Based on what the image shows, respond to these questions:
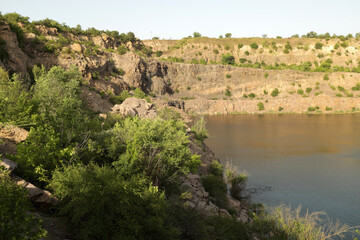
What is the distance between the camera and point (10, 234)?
18.3ft

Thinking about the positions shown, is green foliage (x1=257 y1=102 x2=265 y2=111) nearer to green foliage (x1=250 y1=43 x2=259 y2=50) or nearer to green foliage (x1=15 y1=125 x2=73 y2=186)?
green foliage (x1=250 y1=43 x2=259 y2=50)

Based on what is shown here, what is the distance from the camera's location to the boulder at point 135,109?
88.8 feet

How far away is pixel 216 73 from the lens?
7462 cm

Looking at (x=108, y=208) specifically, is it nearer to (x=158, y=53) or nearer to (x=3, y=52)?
(x=3, y=52)

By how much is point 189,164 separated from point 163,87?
168ft

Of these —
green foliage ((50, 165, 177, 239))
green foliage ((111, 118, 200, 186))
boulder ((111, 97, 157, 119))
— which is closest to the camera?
green foliage ((50, 165, 177, 239))

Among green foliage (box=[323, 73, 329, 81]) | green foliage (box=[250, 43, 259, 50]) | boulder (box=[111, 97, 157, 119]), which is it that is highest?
green foliage (box=[250, 43, 259, 50])

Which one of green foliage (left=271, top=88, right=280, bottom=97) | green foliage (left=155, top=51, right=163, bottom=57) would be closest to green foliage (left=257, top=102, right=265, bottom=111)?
green foliage (left=271, top=88, right=280, bottom=97)

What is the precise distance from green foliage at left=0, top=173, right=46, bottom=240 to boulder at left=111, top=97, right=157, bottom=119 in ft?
65.5

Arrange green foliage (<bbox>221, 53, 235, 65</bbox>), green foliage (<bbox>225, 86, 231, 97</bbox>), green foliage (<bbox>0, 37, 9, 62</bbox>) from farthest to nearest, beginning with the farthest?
green foliage (<bbox>221, 53, 235, 65</bbox>)
green foliage (<bbox>225, 86, 231, 97</bbox>)
green foliage (<bbox>0, 37, 9, 62</bbox>)

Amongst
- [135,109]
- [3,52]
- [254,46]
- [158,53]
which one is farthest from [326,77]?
[3,52]

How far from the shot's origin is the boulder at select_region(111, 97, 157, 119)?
27.1 metres

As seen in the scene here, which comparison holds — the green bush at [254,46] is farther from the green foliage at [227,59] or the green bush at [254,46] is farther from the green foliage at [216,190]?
the green foliage at [216,190]

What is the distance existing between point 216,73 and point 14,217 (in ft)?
236
